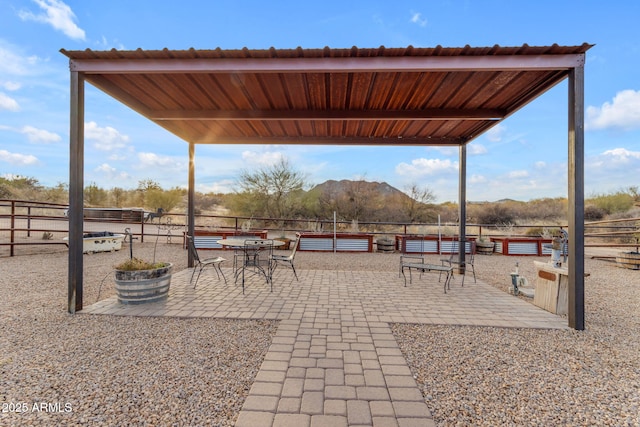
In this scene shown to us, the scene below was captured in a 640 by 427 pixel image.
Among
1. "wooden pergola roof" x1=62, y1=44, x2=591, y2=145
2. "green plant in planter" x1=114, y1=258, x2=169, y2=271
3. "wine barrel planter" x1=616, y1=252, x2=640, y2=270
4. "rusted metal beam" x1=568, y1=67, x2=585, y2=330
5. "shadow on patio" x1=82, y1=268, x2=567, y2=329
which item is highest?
"wooden pergola roof" x1=62, y1=44, x2=591, y2=145

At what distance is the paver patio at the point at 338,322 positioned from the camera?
148 centimetres

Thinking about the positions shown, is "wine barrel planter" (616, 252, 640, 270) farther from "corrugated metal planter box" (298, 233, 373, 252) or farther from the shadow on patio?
"corrugated metal planter box" (298, 233, 373, 252)

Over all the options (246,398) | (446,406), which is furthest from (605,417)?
(246,398)

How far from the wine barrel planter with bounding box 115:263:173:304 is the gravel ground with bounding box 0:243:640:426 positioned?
0.36 metres

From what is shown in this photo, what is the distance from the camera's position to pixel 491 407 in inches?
59.4

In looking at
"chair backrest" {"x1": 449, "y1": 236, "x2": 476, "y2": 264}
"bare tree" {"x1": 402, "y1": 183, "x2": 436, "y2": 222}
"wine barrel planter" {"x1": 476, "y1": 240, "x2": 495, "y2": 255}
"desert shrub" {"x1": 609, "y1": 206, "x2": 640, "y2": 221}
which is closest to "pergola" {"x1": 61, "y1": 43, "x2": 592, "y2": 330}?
"chair backrest" {"x1": 449, "y1": 236, "x2": 476, "y2": 264}

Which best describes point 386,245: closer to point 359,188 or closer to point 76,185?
point 76,185

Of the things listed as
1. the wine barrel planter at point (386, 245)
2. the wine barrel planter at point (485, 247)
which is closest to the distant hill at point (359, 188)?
the wine barrel planter at point (386, 245)

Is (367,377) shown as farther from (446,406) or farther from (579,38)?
(579,38)

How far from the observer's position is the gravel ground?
1.45 metres

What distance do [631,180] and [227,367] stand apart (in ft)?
69.5

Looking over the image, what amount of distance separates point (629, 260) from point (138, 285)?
9.14 metres

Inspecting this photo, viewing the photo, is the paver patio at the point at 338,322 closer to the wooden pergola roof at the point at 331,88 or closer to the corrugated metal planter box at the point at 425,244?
the wooden pergola roof at the point at 331,88

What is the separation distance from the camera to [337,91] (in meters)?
3.59
